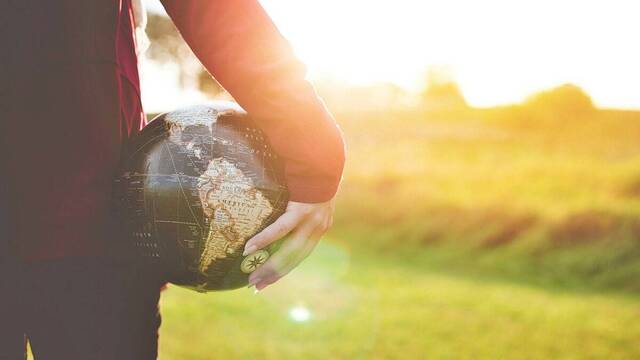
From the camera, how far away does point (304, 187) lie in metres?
2.19

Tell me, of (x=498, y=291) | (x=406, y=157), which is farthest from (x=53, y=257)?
(x=406, y=157)

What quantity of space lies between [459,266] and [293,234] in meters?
13.3

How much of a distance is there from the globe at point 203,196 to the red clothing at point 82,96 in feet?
0.82

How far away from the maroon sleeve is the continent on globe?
334 millimetres

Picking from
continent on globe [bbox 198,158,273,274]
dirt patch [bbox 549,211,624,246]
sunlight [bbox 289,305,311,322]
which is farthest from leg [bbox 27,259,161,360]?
dirt patch [bbox 549,211,624,246]

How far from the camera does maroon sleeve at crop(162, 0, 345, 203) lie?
2041 millimetres

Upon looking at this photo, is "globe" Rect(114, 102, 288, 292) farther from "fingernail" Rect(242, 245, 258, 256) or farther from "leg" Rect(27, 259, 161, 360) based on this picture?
"leg" Rect(27, 259, 161, 360)

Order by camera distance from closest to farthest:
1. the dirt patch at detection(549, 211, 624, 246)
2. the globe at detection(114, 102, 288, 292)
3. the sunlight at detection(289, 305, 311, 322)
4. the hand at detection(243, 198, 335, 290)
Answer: the hand at detection(243, 198, 335, 290)
the globe at detection(114, 102, 288, 292)
the sunlight at detection(289, 305, 311, 322)
the dirt patch at detection(549, 211, 624, 246)

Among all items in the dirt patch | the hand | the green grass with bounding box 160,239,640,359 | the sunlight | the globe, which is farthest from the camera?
the dirt patch

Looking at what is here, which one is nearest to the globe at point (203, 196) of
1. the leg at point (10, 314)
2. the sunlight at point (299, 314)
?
the leg at point (10, 314)

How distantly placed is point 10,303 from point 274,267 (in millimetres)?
791

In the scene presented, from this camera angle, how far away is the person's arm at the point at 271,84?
2.04m

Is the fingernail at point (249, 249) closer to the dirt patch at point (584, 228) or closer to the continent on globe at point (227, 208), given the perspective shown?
the continent on globe at point (227, 208)

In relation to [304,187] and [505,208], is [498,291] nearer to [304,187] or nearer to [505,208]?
[505,208]
